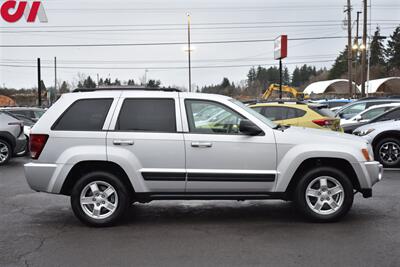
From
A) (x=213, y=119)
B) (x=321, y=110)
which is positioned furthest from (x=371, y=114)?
(x=213, y=119)

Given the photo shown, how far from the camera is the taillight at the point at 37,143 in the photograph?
5926 millimetres

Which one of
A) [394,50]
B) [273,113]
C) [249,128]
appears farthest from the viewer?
[394,50]

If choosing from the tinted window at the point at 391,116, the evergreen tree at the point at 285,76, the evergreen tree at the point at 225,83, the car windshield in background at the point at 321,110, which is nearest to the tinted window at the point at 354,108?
the tinted window at the point at 391,116

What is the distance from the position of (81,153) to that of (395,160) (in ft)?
26.2

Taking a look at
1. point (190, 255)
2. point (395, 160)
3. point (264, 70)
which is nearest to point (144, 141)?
point (190, 255)

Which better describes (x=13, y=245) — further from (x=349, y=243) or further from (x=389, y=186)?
(x=389, y=186)

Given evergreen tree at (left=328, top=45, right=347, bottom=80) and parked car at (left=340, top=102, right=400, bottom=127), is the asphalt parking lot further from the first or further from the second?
evergreen tree at (left=328, top=45, right=347, bottom=80)

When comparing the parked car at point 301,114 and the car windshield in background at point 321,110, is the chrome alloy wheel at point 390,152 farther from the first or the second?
the car windshield in background at point 321,110

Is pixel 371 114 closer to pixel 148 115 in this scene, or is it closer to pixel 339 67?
pixel 148 115

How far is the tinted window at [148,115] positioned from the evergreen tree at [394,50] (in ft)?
280

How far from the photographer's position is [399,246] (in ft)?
16.7

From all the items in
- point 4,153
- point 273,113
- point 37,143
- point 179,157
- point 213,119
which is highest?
point 273,113

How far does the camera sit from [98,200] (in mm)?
5945

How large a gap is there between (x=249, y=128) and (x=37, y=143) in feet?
9.22
